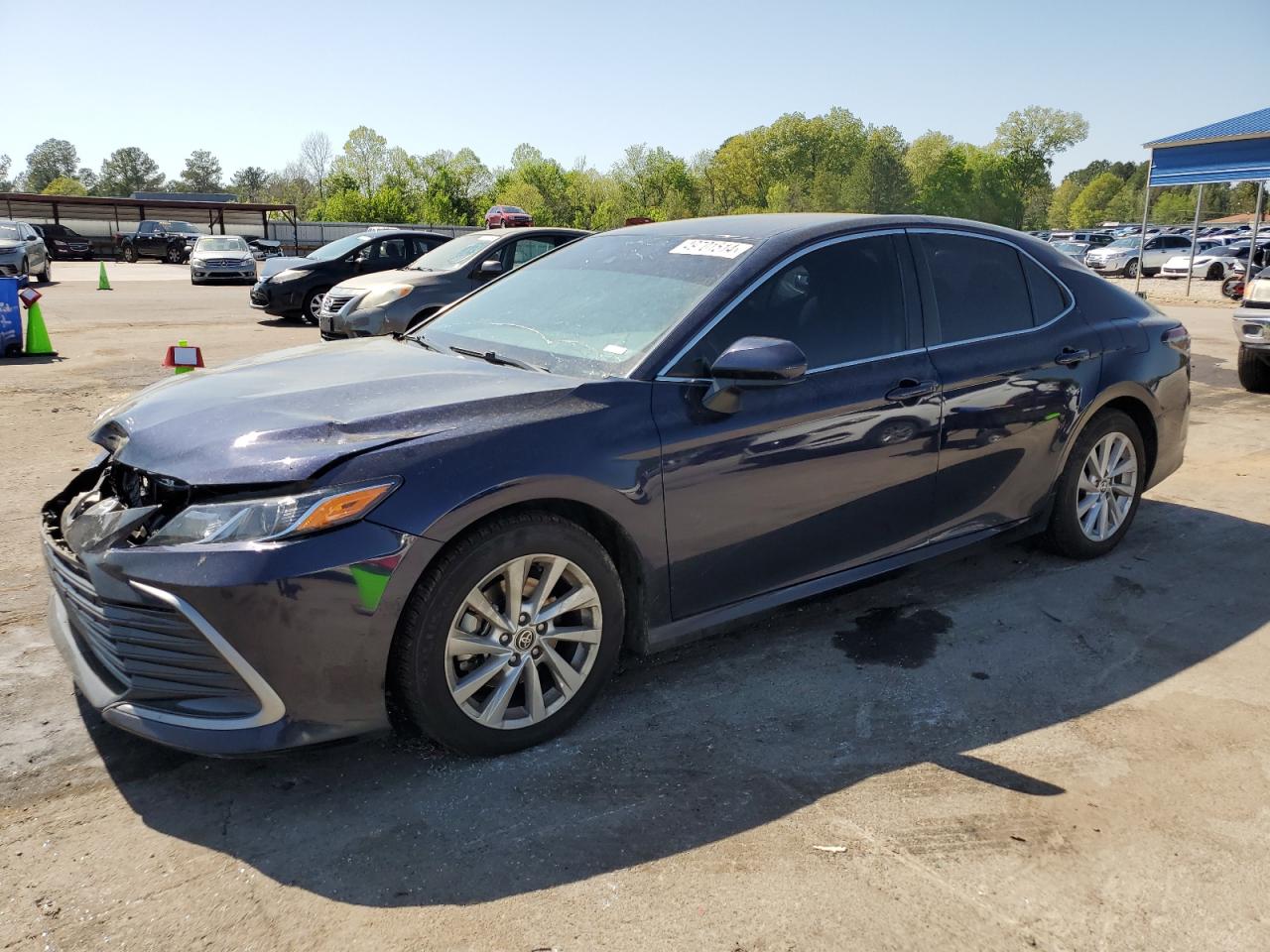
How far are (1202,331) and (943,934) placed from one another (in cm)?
1724

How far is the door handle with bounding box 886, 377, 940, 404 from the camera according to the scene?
3.86m

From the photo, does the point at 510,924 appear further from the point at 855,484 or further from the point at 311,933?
the point at 855,484

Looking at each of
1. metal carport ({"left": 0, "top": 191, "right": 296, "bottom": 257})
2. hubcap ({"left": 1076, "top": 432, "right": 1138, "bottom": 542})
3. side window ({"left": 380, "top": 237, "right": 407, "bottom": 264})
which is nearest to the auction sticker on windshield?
hubcap ({"left": 1076, "top": 432, "right": 1138, "bottom": 542})

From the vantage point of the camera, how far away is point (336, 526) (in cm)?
270

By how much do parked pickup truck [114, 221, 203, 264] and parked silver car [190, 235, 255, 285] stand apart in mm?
14382

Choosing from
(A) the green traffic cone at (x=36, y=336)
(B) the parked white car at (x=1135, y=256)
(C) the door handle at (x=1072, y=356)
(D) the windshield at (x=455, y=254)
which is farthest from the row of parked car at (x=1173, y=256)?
(C) the door handle at (x=1072, y=356)

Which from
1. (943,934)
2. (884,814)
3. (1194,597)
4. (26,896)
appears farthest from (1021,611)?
(26,896)

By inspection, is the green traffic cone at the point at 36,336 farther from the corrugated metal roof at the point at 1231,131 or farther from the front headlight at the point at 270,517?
the corrugated metal roof at the point at 1231,131

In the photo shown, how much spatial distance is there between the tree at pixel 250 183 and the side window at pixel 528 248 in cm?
11675

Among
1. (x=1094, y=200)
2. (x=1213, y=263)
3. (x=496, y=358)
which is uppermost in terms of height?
(x=1094, y=200)

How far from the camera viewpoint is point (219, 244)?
94.1 ft

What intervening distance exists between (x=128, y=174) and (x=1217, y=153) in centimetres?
13774

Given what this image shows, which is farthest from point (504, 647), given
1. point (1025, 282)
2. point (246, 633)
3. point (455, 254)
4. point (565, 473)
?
point (455, 254)

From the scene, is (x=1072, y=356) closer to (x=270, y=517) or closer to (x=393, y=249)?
(x=270, y=517)
